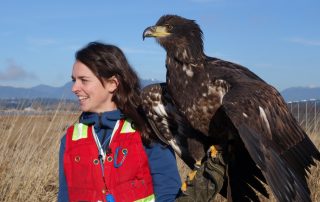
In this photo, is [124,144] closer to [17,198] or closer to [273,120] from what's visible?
[273,120]

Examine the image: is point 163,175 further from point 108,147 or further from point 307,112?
point 307,112

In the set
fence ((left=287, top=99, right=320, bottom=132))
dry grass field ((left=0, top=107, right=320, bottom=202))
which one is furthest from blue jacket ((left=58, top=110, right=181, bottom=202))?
fence ((left=287, top=99, right=320, bottom=132))

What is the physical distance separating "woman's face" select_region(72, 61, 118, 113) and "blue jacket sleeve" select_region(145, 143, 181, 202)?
0.51 metres

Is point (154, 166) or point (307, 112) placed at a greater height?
point (154, 166)

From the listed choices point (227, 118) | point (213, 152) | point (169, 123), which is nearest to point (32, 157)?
point (169, 123)

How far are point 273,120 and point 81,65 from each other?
1.71 metres

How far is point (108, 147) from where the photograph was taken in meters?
4.40

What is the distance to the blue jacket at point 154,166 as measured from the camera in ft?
14.7

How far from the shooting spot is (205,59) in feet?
18.6

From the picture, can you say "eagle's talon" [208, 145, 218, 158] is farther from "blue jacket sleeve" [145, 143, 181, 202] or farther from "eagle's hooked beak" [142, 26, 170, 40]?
"eagle's hooked beak" [142, 26, 170, 40]

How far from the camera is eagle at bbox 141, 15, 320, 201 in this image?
15.6 feet

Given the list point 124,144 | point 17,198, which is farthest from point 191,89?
point 17,198

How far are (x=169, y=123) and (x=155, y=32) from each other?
0.93 m

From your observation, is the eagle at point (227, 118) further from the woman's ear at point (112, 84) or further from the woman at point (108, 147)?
the woman's ear at point (112, 84)
